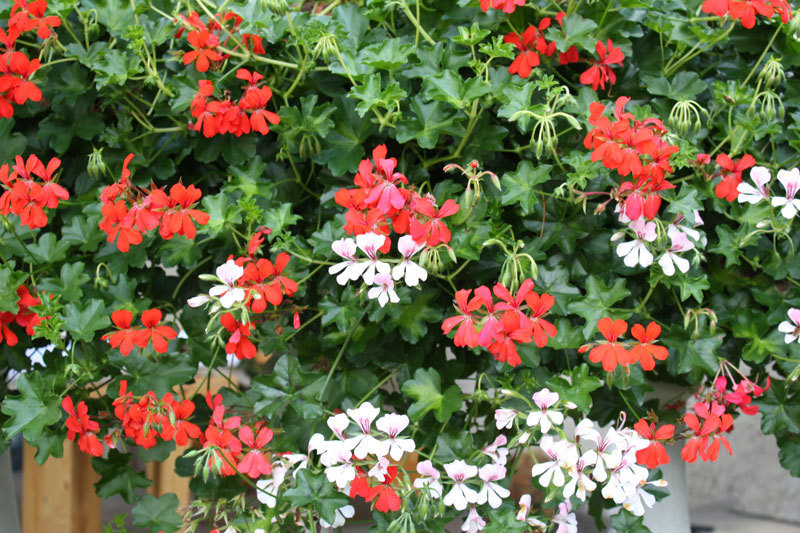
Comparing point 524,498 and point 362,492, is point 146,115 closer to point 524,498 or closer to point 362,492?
point 362,492

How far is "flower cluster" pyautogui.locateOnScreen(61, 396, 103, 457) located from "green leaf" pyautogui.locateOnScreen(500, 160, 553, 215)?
0.63m

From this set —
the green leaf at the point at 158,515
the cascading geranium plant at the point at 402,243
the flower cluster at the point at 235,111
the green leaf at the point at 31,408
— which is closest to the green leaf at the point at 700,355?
the cascading geranium plant at the point at 402,243

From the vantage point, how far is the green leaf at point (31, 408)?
1.08 meters

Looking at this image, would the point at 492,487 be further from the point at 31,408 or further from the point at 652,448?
the point at 31,408

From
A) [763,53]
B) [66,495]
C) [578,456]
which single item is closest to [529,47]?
[763,53]

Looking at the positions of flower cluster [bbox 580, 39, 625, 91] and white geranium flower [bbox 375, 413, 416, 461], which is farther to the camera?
flower cluster [bbox 580, 39, 625, 91]

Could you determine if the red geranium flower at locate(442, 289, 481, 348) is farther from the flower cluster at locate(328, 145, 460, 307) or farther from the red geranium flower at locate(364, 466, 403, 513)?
the red geranium flower at locate(364, 466, 403, 513)

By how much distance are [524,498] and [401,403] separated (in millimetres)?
231

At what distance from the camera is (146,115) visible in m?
1.21

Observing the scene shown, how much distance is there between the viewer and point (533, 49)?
1.13 meters

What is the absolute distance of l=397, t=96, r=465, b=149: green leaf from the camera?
1.05 metres

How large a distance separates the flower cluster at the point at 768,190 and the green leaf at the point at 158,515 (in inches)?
35.3

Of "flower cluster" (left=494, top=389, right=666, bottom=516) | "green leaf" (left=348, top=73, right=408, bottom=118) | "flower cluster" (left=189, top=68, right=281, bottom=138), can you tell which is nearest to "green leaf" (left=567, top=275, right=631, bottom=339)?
"flower cluster" (left=494, top=389, right=666, bottom=516)

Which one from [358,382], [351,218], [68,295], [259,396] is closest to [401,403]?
[358,382]
